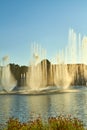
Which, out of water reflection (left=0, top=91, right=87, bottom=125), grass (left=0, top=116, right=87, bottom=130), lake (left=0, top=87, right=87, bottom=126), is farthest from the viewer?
water reflection (left=0, top=91, right=87, bottom=125)

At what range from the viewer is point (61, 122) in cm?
2230

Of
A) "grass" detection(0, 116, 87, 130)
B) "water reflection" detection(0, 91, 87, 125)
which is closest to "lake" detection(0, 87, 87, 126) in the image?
"water reflection" detection(0, 91, 87, 125)

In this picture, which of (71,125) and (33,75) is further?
(33,75)

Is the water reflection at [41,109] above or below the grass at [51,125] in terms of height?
below

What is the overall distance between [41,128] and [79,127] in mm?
2233

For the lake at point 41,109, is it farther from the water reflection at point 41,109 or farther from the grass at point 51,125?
the grass at point 51,125

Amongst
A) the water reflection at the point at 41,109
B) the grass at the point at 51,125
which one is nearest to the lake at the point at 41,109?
the water reflection at the point at 41,109

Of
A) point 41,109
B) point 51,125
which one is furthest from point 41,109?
point 51,125

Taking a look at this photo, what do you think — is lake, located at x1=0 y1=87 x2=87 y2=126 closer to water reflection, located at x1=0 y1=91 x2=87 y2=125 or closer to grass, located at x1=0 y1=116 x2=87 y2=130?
water reflection, located at x1=0 y1=91 x2=87 y2=125

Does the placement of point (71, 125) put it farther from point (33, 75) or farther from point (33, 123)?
point (33, 75)

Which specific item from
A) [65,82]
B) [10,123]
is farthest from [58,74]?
[10,123]

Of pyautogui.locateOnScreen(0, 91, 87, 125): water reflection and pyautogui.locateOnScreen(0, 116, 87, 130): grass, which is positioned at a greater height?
pyautogui.locateOnScreen(0, 116, 87, 130): grass

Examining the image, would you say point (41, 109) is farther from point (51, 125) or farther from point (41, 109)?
point (51, 125)

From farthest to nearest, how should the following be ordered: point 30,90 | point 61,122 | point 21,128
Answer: point 30,90 < point 61,122 < point 21,128
